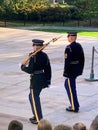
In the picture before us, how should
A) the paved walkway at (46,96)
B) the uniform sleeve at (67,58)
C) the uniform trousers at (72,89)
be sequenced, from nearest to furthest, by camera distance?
the paved walkway at (46,96)
the uniform sleeve at (67,58)
the uniform trousers at (72,89)

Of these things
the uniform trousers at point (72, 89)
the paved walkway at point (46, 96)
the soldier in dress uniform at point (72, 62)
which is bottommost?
the paved walkway at point (46, 96)

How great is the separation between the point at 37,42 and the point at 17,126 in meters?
4.53

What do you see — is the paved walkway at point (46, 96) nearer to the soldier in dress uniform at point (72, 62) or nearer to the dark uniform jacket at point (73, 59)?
the soldier in dress uniform at point (72, 62)

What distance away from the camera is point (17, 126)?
5.61 metres

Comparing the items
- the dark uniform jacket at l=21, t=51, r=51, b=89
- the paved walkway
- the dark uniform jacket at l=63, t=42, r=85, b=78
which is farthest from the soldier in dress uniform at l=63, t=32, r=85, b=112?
the dark uniform jacket at l=21, t=51, r=51, b=89

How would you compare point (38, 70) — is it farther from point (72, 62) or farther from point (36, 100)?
point (72, 62)

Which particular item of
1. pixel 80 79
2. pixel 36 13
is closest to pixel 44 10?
pixel 36 13

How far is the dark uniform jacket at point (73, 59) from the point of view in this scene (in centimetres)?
1122

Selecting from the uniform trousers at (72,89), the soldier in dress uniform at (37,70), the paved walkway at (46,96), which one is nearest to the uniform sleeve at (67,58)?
the uniform trousers at (72,89)

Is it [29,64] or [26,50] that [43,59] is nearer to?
[29,64]

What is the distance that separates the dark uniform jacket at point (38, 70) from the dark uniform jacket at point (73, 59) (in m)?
1.26

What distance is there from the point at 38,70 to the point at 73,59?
4.91ft

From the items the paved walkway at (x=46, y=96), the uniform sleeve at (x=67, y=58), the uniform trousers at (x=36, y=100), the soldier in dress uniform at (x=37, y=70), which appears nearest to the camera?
the soldier in dress uniform at (x=37, y=70)

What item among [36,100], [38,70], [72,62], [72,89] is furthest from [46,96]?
[38,70]
